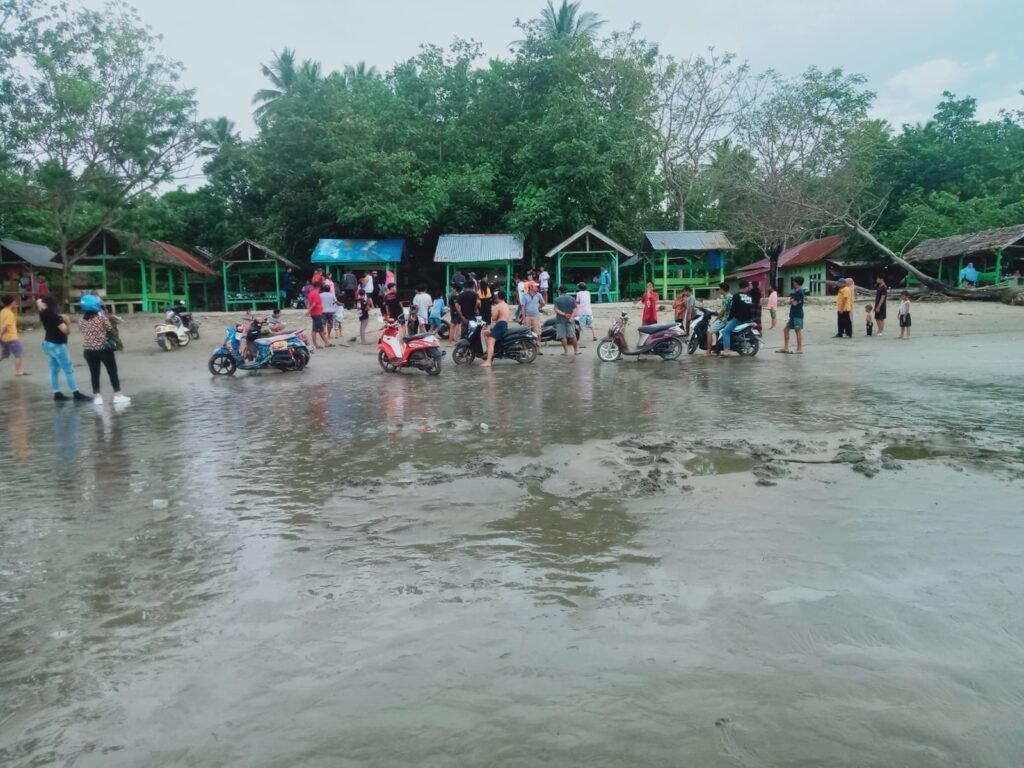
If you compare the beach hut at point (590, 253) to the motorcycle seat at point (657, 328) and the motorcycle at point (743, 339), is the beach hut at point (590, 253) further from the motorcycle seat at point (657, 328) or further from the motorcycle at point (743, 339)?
the motorcycle seat at point (657, 328)

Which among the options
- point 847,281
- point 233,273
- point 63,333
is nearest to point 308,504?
point 63,333

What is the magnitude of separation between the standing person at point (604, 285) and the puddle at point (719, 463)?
23617mm

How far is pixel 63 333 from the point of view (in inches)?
405

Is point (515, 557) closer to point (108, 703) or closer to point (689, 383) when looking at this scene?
point (108, 703)

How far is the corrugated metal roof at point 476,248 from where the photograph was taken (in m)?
29.9

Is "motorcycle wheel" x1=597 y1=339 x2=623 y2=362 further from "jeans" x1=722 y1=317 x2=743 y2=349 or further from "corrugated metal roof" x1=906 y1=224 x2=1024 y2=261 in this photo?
"corrugated metal roof" x1=906 y1=224 x2=1024 y2=261

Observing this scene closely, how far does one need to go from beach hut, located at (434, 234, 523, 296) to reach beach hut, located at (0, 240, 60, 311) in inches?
643

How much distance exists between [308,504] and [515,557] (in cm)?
185

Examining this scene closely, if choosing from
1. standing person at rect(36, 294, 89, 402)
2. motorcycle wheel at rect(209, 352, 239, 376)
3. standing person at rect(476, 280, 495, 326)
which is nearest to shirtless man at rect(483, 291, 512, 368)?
standing person at rect(476, 280, 495, 326)

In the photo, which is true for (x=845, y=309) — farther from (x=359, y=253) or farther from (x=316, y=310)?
(x=359, y=253)

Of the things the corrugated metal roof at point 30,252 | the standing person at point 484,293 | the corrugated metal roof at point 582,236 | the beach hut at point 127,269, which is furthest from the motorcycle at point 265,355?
the corrugated metal roof at point 30,252

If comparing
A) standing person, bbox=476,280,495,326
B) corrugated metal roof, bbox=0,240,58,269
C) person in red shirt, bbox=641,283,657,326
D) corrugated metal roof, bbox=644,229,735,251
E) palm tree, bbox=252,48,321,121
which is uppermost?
palm tree, bbox=252,48,321,121

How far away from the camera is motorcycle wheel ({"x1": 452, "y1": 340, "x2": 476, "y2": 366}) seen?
1493 centimetres

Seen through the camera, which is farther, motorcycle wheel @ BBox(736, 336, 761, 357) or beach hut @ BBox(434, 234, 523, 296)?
beach hut @ BBox(434, 234, 523, 296)
